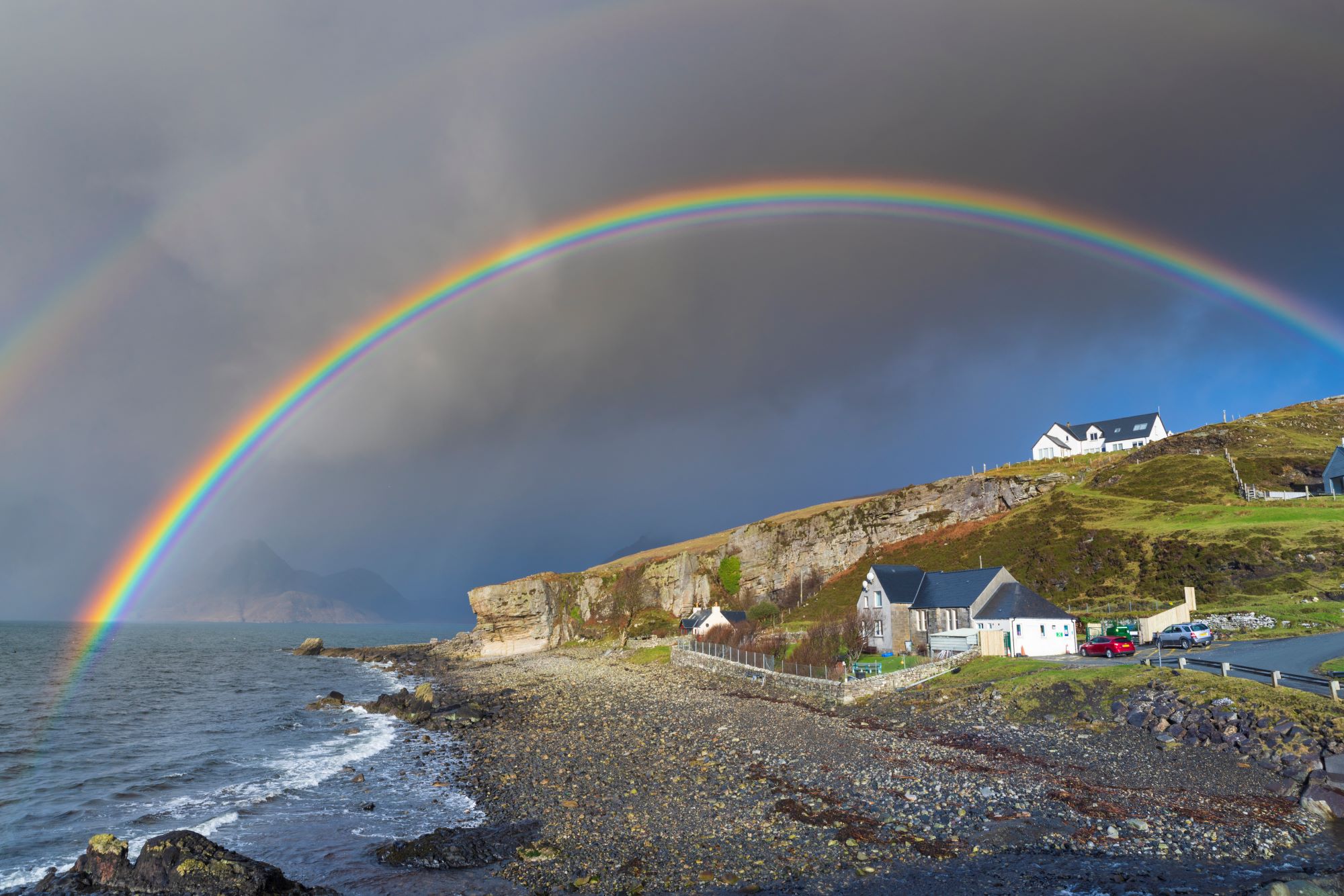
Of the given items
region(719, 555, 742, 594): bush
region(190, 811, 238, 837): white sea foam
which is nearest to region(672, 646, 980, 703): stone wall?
region(190, 811, 238, 837): white sea foam

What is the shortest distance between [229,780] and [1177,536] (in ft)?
251

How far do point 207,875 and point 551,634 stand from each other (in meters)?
101

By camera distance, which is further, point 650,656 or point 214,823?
point 650,656

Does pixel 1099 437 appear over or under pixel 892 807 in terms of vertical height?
over

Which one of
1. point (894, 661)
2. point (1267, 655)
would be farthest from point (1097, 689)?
point (894, 661)

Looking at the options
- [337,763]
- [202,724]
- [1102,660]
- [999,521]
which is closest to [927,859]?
[1102,660]

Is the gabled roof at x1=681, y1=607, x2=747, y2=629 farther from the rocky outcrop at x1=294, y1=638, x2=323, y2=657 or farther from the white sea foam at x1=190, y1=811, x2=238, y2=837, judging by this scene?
the rocky outcrop at x1=294, y1=638, x2=323, y2=657

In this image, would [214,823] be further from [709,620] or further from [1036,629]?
[709,620]

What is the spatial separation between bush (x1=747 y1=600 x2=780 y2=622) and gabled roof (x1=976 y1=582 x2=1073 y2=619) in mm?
36511

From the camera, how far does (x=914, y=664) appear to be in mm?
48125

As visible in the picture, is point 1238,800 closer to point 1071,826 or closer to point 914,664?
point 1071,826

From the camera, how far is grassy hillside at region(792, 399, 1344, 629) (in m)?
55.4

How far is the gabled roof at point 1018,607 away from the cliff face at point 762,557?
1788 inches

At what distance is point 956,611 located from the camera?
187ft
